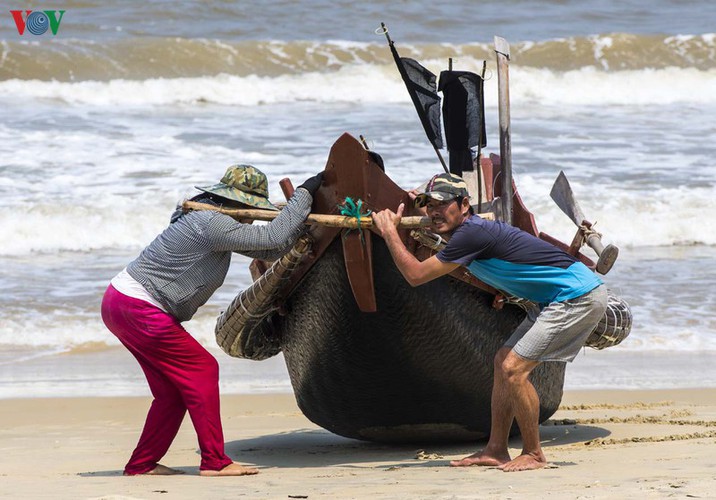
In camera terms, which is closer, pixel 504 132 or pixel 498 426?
pixel 498 426

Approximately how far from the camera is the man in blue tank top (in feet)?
16.8

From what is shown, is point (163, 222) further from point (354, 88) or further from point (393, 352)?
point (354, 88)

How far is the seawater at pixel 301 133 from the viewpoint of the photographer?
924 centimetres

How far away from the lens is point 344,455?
622cm

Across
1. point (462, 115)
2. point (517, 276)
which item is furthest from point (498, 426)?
point (462, 115)

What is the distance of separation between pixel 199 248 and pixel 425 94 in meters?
1.47

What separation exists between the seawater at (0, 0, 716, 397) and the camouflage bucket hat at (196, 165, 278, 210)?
1.83ft

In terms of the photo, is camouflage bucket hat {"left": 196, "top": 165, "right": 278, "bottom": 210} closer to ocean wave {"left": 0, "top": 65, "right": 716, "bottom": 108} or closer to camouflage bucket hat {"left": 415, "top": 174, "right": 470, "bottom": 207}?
camouflage bucket hat {"left": 415, "top": 174, "right": 470, "bottom": 207}

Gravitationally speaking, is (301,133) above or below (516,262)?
below

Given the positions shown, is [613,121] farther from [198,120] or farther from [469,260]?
[469,260]

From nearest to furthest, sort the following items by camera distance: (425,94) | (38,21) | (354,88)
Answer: (425,94), (354,88), (38,21)

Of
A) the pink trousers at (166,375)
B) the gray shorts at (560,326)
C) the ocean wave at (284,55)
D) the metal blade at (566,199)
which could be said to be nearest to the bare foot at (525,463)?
the gray shorts at (560,326)

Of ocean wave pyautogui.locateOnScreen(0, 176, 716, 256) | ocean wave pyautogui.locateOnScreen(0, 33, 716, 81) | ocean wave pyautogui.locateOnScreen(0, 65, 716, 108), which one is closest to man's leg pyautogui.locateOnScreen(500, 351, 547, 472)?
ocean wave pyautogui.locateOnScreen(0, 176, 716, 256)

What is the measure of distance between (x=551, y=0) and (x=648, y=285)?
649 inches
